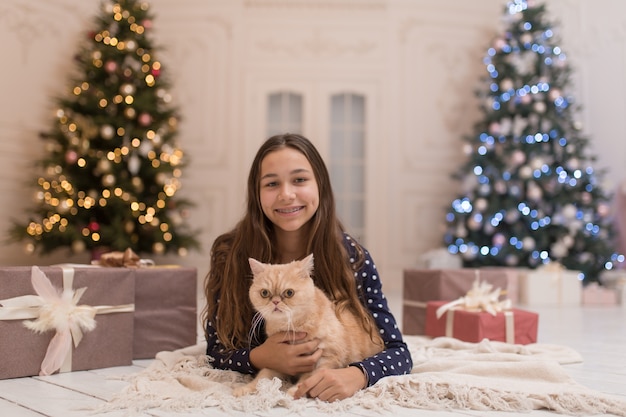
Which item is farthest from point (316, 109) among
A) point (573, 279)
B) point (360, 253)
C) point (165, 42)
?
point (360, 253)

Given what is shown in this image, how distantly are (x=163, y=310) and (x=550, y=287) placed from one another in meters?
3.80

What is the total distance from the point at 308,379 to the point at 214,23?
5479 mm

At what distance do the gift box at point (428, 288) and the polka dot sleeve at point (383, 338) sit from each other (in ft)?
3.63

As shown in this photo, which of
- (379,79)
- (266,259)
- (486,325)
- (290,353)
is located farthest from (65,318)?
(379,79)

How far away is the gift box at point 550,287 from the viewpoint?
16.8 feet

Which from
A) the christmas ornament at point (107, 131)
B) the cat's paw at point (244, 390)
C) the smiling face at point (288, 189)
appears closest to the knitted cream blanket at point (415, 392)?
A: the cat's paw at point (244, 390)

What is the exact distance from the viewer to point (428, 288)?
3037 mm

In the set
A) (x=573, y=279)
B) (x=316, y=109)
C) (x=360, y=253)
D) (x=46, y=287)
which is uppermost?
(x=316, y=109)

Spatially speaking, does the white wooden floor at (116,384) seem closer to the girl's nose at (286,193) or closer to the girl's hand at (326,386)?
the girl's hand at (326,386)

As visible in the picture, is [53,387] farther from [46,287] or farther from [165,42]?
[165,42]

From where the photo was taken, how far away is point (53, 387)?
1.79 meters

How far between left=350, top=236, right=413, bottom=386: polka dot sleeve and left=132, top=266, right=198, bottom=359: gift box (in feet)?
2.66

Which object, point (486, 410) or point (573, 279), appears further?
point (573, 279)

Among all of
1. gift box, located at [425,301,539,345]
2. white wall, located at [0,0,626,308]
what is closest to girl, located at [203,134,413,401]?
gift box, located at [425,301,539,345]
